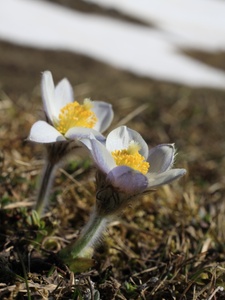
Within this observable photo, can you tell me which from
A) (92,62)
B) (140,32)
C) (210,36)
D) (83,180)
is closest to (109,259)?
(83,180)

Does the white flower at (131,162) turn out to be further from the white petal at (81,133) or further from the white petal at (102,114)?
the white petal at (102,114)

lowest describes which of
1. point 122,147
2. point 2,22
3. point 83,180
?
point 83,180

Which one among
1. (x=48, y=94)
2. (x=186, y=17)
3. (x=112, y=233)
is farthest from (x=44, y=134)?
(x=186, y=17)

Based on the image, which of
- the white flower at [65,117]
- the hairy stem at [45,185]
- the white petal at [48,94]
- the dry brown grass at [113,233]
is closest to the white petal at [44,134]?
the white flower at [65,117]

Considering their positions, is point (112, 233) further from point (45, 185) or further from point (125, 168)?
point (125, 168)

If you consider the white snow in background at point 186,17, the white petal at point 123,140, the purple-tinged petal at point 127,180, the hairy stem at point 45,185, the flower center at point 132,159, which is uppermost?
the white snow in background at point 186,17

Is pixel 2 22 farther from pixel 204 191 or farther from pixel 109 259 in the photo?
pixel 109 259
